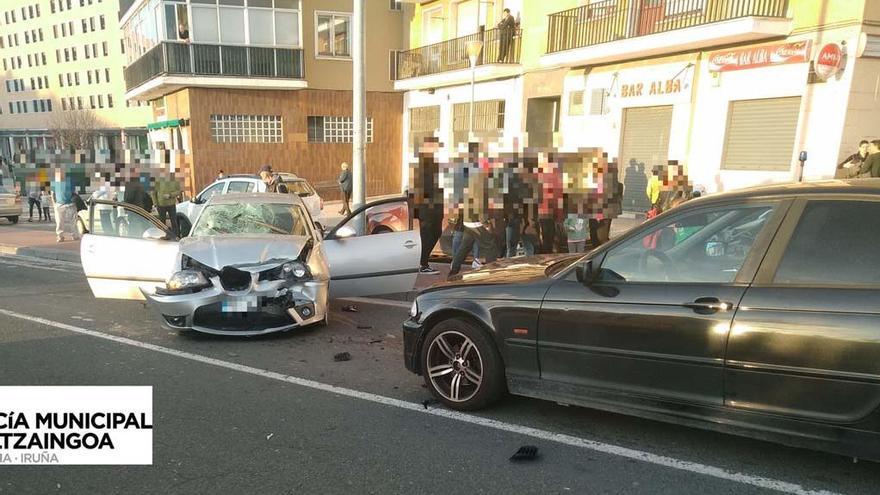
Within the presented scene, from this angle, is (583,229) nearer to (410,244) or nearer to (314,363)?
(410,244)

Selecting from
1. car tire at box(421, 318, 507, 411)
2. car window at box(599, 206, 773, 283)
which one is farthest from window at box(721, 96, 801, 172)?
car tire at box(421, 318, 507, 411)

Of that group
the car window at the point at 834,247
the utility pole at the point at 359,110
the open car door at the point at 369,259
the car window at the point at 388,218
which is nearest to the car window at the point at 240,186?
the utility pole at the point at 359,110

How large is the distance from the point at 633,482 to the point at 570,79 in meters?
14.4

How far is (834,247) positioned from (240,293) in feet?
15.1

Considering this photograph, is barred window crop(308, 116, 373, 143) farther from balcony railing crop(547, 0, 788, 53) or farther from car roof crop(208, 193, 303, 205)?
car roof crop(208, 193, 303, 205)

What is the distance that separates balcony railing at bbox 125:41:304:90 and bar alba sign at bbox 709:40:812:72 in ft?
48.4

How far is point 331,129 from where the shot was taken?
22.0 meters

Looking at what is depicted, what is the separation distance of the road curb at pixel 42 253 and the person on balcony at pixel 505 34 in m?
13.1

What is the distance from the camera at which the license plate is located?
16.7 ft

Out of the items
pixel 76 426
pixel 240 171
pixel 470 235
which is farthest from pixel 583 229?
pixel 240 171

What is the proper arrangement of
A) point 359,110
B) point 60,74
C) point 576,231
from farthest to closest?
point 60,74 < point 359,110 < point 576,231

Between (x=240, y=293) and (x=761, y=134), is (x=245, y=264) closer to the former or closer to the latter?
(x=240, y=293)

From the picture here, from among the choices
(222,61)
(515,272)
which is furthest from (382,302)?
(222,61)

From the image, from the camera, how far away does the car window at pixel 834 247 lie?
269 centimetres
